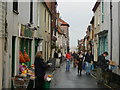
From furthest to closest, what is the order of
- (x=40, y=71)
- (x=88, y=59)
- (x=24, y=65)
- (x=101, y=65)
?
1. (x=88, y=59)
2. (x=101, y=65)
3. (x=24, y=65)
4. (x=40, y=71)

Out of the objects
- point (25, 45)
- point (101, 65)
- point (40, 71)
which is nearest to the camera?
point (40, 71)

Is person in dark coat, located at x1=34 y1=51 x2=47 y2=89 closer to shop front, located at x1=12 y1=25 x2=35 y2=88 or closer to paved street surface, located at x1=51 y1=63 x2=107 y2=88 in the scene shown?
shop front, located at x1=12 y1=25 x2=35 y2=88

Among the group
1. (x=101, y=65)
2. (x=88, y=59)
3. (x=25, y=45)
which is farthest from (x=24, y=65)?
(x=88, y=59)

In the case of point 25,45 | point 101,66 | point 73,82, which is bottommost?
point 73,82

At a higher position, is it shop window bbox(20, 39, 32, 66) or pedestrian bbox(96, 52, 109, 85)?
shop window bbox(20, 39, 32, 66)

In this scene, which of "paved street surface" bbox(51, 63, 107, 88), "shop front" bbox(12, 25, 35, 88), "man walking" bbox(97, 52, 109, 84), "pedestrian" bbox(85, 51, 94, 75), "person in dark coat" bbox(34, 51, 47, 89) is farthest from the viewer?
"pedestrian" bbox(85, 51, 94, 75)

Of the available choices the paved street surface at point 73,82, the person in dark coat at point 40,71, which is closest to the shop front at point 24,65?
the person in dark coat at point 40,71

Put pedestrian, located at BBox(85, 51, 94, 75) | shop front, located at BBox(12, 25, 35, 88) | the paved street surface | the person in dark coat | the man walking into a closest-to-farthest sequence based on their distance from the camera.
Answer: shop front, located at BBox(12, 25, 35, 88) → the person in dark coat → the paved street surface → the man walking → pedestrian, located at BBox(85, 51, 94, 75)

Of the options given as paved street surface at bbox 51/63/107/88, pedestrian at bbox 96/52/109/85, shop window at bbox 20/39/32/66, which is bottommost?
paved street surface at bbox 51/63/107/88

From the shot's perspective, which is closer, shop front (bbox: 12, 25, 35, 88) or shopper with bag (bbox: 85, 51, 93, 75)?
shop front (bbox: 12, 25, 35, 88)

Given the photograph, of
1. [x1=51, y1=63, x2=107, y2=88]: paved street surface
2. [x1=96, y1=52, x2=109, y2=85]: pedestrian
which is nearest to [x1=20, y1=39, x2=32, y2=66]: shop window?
[x1=51, y1=63, x2=107, y2=88]: paved street surface

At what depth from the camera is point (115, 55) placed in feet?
53.0

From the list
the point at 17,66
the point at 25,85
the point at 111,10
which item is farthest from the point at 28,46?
the point at 25,85

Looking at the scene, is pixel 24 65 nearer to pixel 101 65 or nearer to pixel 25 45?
pixel 25 45
